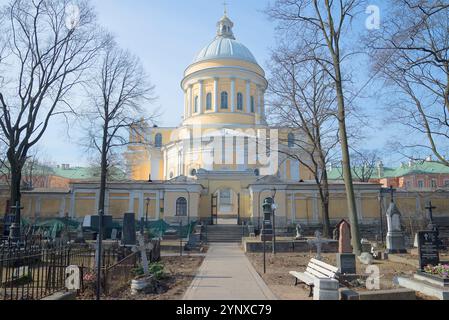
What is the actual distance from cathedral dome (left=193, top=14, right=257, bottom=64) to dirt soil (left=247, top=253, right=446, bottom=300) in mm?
30540

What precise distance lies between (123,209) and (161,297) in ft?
80.3

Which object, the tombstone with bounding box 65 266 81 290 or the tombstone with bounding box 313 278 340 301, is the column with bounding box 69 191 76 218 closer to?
the tombstone with bounding box 65 266 81 290

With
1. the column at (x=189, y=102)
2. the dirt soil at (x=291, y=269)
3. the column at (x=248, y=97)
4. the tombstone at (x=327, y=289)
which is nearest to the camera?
the tombstone at (x=327, y=289)

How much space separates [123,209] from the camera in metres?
32.4

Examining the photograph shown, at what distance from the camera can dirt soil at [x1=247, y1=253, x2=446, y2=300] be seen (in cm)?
936

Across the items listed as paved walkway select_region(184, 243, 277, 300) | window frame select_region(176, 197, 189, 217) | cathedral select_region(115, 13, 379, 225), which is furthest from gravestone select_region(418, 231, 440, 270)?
window frame select_region(176, 197, 189, 217)

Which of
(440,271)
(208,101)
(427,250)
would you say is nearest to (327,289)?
(440,271)

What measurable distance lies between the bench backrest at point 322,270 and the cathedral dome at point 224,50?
122 feet

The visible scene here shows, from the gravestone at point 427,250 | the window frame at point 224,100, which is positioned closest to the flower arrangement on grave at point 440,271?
the gravestone at point 427,250

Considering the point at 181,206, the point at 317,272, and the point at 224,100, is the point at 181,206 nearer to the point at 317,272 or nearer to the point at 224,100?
the point at 224,100

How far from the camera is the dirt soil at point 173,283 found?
356 inches

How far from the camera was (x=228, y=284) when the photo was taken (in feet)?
34.3

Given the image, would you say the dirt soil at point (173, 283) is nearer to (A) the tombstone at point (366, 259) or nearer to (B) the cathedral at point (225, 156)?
(A) the tombstone at point (366, 259)

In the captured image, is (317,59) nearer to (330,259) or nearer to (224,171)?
(330,259)
